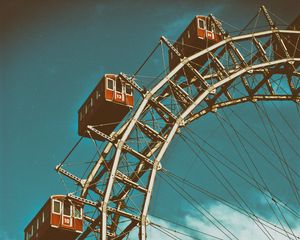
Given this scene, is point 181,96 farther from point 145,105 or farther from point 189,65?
point 145,105

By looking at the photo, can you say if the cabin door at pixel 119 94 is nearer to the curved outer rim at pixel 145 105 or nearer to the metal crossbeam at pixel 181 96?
the curved outer rim at pixel 145 105

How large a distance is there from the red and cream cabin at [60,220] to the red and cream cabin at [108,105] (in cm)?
349

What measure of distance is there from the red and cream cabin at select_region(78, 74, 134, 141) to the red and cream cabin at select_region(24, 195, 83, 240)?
3.49 m

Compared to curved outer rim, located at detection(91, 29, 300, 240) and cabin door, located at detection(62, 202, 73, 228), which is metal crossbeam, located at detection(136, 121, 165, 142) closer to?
curved outer rim, located at detection(91, 29, 300, 240)

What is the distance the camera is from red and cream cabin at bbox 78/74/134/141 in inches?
1331

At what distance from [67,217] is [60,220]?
1.11ft

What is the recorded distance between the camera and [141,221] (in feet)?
96.6

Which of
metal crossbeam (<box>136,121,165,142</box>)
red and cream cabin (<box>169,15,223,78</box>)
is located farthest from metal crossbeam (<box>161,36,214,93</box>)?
metal crossbeam (<box>136,121,165,142</box>)

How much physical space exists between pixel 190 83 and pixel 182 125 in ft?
10.6

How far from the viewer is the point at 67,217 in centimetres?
3203

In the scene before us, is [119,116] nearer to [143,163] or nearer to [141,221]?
[143,163]

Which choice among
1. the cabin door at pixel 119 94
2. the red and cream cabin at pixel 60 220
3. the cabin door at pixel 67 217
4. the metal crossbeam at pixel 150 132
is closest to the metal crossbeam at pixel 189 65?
the cabin door at pixel 119 94

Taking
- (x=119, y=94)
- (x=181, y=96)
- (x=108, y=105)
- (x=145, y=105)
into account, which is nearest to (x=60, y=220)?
(x=108, y=105)

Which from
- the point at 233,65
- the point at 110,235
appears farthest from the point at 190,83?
the point at 110,235
